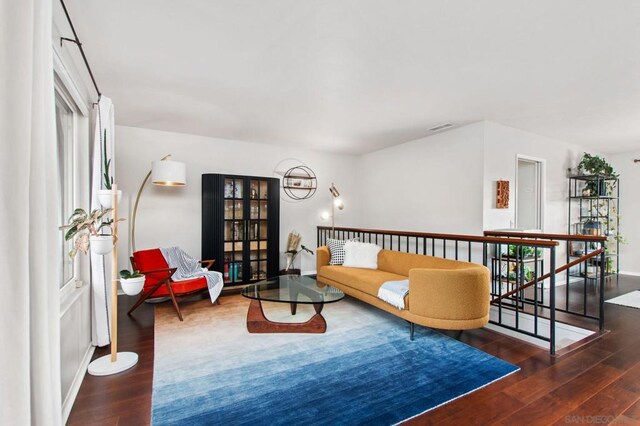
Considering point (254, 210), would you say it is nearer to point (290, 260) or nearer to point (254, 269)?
point (254, 269)

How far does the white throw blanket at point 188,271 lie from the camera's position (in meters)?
3.77

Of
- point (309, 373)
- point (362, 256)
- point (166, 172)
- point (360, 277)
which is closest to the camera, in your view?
point (309, 373)

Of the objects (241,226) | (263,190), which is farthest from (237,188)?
(241,226)

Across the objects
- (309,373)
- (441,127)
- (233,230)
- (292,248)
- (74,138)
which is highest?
(441,127)

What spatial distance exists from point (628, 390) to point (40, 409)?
3.22m

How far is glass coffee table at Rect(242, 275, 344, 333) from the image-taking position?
304 cm

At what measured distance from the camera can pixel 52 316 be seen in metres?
1.09

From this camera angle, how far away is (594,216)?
5824 mm

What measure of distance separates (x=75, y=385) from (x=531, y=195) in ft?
20.5

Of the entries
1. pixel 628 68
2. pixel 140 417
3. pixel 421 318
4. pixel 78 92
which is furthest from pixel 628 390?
pixel 78 92

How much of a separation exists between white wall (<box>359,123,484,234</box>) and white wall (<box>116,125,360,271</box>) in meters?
1.17

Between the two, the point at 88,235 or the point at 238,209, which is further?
the point at 238,209

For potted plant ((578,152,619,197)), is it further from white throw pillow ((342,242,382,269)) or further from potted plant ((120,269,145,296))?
potted plant ((120,269,145,296))

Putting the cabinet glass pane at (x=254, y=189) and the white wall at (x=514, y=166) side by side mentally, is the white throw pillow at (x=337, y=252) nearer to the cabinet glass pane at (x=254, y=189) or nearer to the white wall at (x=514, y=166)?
the cabinet glass pane at (x=254, y=189)
